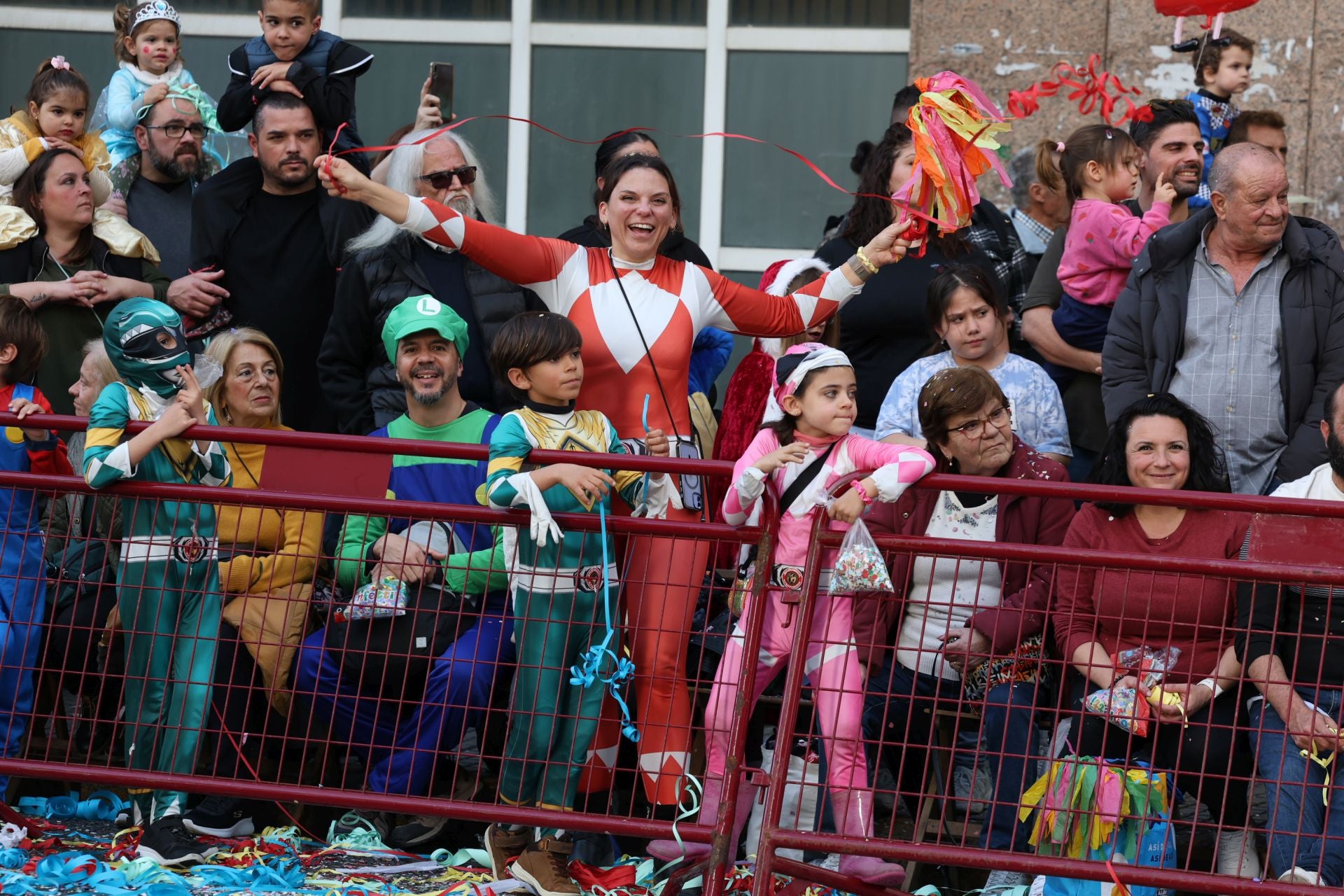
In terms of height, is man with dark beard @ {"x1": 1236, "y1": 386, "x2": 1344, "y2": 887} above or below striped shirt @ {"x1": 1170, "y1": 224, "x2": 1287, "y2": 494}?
below

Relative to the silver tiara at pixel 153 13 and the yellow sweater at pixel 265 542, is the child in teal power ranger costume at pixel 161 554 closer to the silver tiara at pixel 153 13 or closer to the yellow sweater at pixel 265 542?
the yellow sweater at pixel 265 542

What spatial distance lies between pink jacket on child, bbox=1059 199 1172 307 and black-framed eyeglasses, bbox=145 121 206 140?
12.2 ft

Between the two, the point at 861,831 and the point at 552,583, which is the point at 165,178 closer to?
the point at 552,583

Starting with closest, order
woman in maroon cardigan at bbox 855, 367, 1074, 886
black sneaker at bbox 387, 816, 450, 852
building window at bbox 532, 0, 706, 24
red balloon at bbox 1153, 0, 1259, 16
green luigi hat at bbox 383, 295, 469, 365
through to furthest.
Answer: woman in maroon cardigan at bbox 855, 367, 1074, 886, black sneaker at bbox 387, 816, 450, 852, green luigi hat at bbox 383, 295, 469, 365, red balloon at bbox 1153, 0, 1259, 16, building window at bbox 532, 0, 706, 24

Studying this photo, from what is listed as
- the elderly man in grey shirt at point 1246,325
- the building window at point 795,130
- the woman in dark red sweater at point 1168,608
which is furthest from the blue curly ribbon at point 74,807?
the building window at point 795,130

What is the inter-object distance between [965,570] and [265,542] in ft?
7.53

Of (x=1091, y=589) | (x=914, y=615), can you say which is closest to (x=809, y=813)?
(x=914, y=615)

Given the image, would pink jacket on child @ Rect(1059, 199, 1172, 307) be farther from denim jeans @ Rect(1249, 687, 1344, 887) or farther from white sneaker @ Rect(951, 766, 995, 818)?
denim jeans @ Rect(1249, 687, 1344, 887)

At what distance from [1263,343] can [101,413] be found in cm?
383

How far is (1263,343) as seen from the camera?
241 inches

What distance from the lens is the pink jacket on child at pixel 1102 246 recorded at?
21.7 feet

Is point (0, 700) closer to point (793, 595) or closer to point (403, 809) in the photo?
point (403, 809)

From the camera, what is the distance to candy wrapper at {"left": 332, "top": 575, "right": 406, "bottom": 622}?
529cm

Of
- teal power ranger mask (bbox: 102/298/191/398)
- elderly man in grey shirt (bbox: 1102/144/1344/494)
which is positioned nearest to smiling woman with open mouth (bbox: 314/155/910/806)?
teal power ranger mask (bbox: 102/298/191/398)
